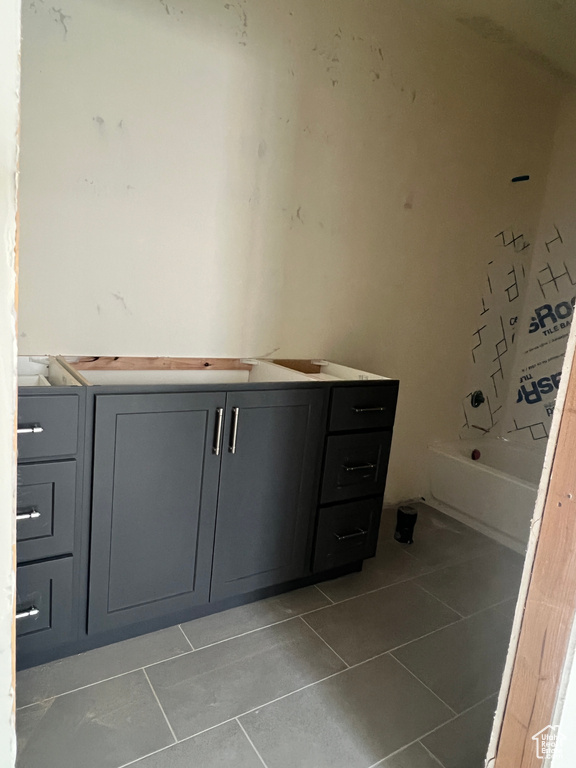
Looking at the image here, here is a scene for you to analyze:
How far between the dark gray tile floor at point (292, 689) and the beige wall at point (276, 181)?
106cm

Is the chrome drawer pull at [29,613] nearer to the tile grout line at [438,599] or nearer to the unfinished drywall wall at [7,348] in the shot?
the unfinished drywall wall at [7,348]

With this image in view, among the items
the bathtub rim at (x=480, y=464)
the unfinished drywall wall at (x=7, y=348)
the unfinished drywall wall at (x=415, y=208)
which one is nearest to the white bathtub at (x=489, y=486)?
the bathtub rim at (x=480, y=464)

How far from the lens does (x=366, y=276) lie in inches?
105

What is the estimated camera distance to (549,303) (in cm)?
324

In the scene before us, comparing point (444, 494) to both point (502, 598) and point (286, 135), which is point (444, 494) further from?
point (286, 135)

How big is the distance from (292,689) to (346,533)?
685mm

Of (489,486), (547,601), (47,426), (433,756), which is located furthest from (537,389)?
(47,426)

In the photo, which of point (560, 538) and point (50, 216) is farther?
point (50, 216)

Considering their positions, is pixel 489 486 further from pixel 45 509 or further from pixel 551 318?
pixel 45 509

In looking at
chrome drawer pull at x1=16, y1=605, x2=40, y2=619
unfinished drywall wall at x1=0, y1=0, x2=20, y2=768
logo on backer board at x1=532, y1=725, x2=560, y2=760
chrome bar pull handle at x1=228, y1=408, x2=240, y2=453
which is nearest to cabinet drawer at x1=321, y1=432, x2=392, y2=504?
chrome bar pull handle at x1=228, y1=408, x2=240, y2=453

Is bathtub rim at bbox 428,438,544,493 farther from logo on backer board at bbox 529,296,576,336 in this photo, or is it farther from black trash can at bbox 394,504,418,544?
logo on backer board at bbox 529,296,576,336

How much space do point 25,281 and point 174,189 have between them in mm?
647

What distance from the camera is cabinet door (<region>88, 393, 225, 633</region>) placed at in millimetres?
1593

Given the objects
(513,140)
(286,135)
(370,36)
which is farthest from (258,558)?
(513,140)
